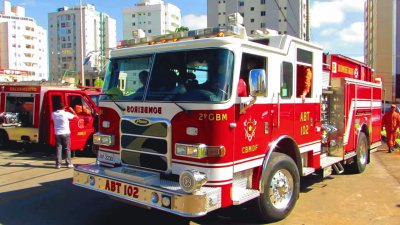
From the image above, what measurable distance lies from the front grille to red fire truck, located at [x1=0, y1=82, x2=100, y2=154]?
21.3 ft

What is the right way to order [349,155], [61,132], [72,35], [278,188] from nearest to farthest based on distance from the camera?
[278,188], [349,155], [61,132], [72,35]

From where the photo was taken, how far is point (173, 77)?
538 centimetres

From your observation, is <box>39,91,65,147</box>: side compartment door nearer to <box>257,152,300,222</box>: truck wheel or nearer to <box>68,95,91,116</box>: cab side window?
<box>68,95,91,116</box>: cab side window

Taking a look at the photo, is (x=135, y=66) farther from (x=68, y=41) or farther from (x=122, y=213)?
(x=68, y=41)

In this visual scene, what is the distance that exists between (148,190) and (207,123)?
1.04 meters

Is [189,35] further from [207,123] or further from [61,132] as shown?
[61,132]

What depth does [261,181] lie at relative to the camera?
5.38 metres

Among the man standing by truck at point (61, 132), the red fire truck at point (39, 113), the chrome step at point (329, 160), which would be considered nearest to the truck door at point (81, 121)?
the red fire truck at point (39, 113)

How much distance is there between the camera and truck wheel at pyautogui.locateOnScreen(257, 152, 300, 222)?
548 centimetres

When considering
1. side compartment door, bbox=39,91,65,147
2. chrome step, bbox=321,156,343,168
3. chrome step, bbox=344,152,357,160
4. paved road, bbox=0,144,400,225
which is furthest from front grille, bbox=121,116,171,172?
side compartment door, bbox=39,91,65,147

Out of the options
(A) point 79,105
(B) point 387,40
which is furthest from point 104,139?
(B) point 387,40

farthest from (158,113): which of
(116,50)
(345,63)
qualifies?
(345,63)

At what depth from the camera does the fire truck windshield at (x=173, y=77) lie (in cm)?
495

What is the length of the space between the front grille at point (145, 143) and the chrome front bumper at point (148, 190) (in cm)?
14
